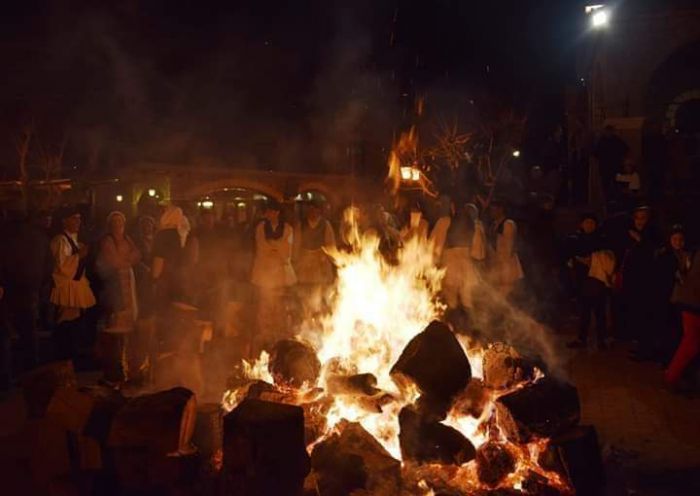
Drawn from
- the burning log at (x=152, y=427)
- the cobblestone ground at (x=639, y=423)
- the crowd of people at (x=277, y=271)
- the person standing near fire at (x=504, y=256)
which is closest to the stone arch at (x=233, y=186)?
the crowd of people at (x=277, y=271)

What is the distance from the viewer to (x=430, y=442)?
175 inches

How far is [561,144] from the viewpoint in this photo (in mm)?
32656

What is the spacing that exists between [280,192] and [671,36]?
2146 centimetres

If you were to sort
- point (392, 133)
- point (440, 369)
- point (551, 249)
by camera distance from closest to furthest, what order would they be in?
point (440, 369)
point (551, 249)
point (392, 133)

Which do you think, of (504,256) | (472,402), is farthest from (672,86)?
(472,402)

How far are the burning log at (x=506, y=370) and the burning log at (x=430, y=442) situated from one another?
0.77 metres

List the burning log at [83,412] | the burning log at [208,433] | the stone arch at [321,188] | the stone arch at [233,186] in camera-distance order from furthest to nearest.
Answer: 1. the stone arch at [321,188]
2. the stone arch at [233,186]
3. the burning log at [208,433]
4. the burning log at [83,412]

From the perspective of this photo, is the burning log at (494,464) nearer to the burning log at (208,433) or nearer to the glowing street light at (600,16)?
the burning log at (208,433)

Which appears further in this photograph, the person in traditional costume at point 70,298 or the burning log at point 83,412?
the person in traditional costume at point 70,298

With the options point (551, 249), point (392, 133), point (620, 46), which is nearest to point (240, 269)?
point (551, 249)

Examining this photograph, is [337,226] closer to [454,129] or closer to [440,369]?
[440,369]

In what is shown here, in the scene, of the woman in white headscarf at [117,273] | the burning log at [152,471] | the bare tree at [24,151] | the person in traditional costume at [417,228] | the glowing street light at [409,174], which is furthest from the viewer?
the bare tree at [24,151]

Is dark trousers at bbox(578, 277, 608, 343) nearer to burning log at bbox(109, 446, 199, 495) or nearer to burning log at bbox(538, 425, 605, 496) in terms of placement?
burning log at bbox(538, 425, 605, 496)

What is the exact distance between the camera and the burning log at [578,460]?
412 centimetres
